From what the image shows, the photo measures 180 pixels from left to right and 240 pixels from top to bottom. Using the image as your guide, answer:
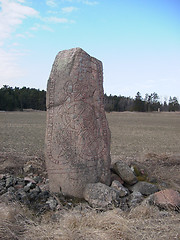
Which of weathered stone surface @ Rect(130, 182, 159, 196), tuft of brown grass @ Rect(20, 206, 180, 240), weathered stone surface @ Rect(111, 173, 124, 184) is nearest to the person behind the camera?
tuft of brown grass @ Rect(20, 206, 180, 240)

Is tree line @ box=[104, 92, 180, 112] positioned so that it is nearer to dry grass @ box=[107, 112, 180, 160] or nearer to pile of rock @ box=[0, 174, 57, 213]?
dry grass @ box=[107, 112, 180, 160]

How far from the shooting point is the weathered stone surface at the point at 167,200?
4.28m

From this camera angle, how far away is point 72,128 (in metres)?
4.74

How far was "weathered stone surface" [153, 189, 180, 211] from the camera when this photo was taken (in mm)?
4277

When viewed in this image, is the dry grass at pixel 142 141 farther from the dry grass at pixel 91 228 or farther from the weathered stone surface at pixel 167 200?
the dry grass at pixel 91 228

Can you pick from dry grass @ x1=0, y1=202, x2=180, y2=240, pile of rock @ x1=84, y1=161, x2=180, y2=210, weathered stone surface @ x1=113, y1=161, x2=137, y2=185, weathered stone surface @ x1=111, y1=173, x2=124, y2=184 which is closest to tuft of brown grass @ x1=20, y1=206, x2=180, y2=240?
dry grass @ x1=0, y1=202, x2=180, y2=240

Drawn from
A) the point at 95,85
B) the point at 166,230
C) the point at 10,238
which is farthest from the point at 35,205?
the point at 95,85

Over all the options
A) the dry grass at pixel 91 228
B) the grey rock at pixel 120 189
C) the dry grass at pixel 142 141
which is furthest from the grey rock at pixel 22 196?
the dry grass at pixel 142 141

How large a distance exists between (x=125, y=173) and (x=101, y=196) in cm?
119

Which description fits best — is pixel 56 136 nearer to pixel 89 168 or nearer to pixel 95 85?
pixel 89 168

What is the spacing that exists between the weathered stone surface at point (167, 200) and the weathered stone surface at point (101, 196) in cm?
Answer: 70

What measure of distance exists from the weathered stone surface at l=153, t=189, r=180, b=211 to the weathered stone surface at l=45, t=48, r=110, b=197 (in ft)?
3.62

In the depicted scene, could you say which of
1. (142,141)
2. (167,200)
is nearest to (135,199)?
(167,200)

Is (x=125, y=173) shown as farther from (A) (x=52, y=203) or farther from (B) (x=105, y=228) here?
(B) (x=105, y=228)
